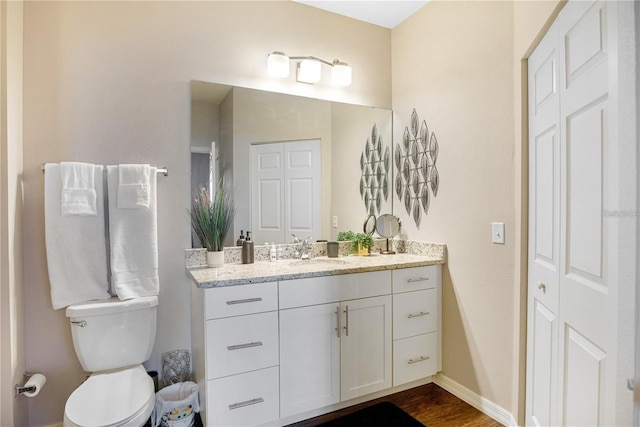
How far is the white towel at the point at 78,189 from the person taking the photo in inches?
66.1

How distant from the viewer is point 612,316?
93 centimetres

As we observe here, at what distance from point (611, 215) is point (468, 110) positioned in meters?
1.26

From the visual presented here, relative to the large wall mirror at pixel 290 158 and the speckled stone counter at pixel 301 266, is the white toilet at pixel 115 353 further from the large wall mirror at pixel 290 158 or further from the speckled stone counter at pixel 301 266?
the large wall mirror at pixel 290 158

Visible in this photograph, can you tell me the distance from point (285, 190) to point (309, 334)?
3.22 feet

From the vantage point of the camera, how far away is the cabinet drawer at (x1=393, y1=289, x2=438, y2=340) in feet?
6.86

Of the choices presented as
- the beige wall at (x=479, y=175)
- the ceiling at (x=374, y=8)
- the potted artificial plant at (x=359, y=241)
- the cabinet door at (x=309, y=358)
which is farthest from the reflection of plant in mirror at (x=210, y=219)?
the ceiling at (x=374, y=8)

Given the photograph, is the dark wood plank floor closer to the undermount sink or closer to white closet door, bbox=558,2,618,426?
white closet door, bbox=558,2,618,426

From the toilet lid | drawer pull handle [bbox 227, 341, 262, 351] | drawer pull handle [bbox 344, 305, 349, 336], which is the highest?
drawer pull handle [bbox 344, 305, 349, 336]

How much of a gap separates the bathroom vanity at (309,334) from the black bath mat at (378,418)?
0.09 m

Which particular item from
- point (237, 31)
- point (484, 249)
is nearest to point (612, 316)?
point (484, 249)

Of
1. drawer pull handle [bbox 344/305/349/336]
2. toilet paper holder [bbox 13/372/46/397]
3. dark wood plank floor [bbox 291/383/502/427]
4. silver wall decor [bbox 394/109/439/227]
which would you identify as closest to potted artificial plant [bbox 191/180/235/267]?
drawer pull handle [bbox 344/305/349/336]

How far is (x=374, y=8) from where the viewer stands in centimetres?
245

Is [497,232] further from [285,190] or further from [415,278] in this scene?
[285,190]

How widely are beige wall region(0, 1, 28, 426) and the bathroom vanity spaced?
0.80 m
